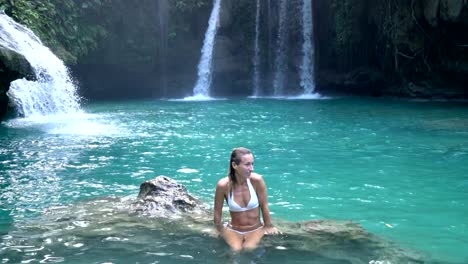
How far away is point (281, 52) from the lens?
29.8 metres

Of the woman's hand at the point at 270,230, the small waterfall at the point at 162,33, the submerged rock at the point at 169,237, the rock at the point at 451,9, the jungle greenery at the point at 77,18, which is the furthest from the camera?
the small waterfall at the point at 162,33

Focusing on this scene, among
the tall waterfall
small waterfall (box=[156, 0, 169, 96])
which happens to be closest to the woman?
the tall waterfall

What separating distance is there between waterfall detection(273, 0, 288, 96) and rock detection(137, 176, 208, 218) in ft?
73.7

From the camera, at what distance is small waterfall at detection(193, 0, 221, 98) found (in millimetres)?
29781

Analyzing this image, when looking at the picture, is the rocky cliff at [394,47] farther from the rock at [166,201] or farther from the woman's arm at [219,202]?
the woman's arm at [219,202]

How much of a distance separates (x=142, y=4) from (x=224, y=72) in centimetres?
585

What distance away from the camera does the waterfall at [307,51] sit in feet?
95.3

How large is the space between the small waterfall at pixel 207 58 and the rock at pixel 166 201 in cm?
2241

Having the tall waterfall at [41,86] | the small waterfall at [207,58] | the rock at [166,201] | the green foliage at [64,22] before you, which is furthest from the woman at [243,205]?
the small waterfall at [207,58]

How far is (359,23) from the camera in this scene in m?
26.8

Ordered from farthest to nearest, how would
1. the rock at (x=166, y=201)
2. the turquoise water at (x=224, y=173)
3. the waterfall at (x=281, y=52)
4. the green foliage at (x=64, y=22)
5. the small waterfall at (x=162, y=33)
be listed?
the small waterfall at (x=162, y=33)
the waterfall at (x=281, y=52)
the green foliage at (x=64, y=22)
the rock at (x=166, y=201)
the turquoise water at (x=224, y=173)

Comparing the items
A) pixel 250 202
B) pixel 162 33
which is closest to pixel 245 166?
pixel 250 202

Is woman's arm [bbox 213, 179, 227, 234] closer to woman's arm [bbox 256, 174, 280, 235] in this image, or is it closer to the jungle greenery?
woman's arm [bbox 256, 174, 280, 235]

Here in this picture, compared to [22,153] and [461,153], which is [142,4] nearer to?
[22,153]
